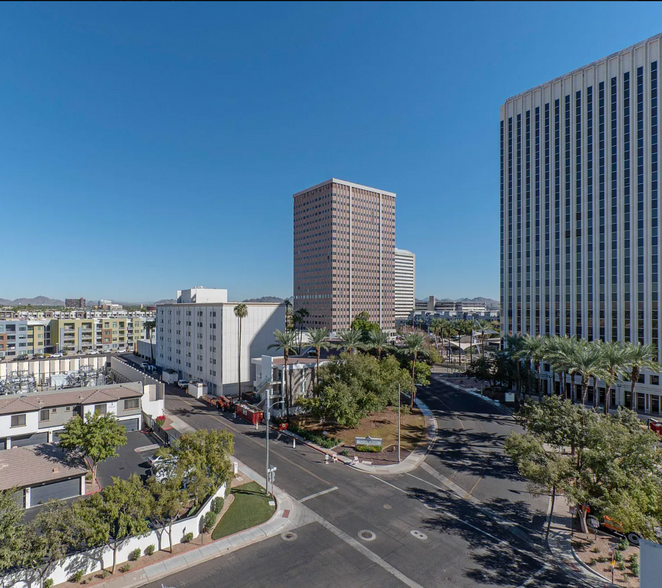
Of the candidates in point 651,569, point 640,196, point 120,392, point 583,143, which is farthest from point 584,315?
point 120,392

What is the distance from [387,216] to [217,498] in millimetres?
170343

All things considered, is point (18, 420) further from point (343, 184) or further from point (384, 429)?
point (343, 184)

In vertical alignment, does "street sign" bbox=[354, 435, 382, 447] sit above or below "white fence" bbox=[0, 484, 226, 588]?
below

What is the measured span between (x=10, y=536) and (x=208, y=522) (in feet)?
37.4

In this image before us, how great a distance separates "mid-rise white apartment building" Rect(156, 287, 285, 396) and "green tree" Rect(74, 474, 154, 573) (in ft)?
149

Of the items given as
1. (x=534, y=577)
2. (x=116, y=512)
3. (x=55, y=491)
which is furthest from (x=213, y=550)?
(x=534, y=577)

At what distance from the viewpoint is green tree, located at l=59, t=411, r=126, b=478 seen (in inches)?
1287

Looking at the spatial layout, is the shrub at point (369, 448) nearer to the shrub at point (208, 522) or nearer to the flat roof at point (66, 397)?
the shrub at point (208, 522)

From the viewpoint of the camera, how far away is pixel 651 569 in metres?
18.6

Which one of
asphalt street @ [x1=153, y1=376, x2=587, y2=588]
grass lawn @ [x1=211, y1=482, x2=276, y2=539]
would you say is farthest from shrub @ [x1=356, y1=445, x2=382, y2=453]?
grass lawn @ [x1=211, y1=482, x2=276, y2=539]

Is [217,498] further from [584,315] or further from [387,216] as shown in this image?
[387,216]

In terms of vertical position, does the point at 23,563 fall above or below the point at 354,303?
below

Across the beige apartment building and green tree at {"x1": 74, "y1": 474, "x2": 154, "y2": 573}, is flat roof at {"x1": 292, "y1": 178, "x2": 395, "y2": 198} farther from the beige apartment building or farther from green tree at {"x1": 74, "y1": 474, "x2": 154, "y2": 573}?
green tree at {"x1": 74, "y1": 474, "x2": 154, "y2": 573}

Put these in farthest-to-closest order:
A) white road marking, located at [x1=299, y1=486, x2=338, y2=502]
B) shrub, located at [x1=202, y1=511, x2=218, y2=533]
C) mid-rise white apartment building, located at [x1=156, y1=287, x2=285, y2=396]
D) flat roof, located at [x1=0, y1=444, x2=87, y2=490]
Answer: mid-rise white apartment building, located at [x1=156, y1=287, x2=285, y2=396], white road marking, located at [x1=299, y1=486, x2=338, y2=502], flat roof, located at [x1=0, y1=444, x2=87, y2=490], shrub, located at [x1=202, y1=511, x2=218, y2=533]
